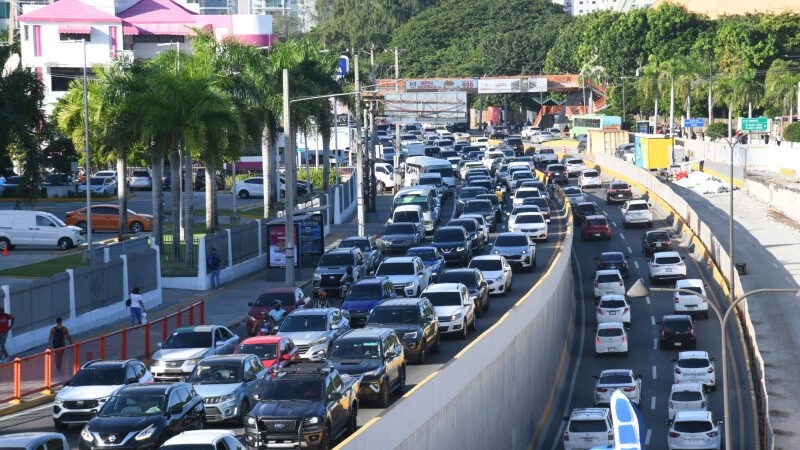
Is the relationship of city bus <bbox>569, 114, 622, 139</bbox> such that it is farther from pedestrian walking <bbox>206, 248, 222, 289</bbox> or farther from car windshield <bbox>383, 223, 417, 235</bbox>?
pedestrian walking <bbox>206, 248, 222, 289</bbox>

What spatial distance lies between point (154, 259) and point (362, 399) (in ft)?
70.4

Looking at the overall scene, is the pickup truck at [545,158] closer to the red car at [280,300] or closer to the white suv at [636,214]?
the white suv at [636,214]

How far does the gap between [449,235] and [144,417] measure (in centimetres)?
3087

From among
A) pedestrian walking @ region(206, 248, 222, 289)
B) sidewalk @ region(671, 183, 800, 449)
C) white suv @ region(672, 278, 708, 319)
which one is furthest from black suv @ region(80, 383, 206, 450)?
white suv @ region(672, 278, 708, 319)

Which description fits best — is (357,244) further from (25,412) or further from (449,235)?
(25,412)

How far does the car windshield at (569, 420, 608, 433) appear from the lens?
38062mm

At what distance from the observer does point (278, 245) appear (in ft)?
174

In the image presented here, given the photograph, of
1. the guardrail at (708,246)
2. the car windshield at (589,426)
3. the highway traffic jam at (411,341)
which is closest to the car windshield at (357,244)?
the highway traffic jam at (411,341)

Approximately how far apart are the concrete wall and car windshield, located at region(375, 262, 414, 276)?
4371mm

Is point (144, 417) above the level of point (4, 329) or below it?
above

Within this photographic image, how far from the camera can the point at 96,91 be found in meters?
58.7

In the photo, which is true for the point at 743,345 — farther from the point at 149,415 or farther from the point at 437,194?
the point at 149,415

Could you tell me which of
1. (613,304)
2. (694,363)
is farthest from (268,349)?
(613,304)

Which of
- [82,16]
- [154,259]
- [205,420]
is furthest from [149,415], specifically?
[82,16]
